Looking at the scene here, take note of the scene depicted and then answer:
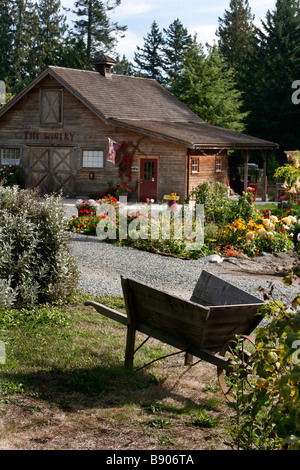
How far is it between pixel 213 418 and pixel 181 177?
2048 cm

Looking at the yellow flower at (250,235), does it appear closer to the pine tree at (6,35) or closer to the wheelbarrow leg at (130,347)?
the wheelbarrow leg at (130,347)

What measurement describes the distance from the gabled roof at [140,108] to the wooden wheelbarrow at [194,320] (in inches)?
704

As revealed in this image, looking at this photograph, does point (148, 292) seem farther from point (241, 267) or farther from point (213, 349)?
point (241, 267)

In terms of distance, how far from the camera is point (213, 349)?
549cm

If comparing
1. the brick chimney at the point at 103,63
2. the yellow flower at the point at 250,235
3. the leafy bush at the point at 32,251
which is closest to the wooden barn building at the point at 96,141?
the brick chimney at the point at 103,63

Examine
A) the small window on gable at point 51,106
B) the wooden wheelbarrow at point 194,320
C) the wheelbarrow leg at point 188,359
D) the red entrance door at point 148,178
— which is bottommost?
the wheelbarrow leg at point 188,359

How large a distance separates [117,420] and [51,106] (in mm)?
24328

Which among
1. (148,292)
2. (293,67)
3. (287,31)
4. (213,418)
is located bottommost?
(213,418)

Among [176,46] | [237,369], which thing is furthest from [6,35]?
[237,369]

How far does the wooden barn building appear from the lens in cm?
2547

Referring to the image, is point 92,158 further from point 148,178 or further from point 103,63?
point 103,63

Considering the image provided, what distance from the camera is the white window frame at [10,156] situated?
28797 millimetres

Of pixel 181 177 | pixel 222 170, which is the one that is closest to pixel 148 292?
pixel 181 177

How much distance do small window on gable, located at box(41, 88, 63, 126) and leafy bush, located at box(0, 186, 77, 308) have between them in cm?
1990
